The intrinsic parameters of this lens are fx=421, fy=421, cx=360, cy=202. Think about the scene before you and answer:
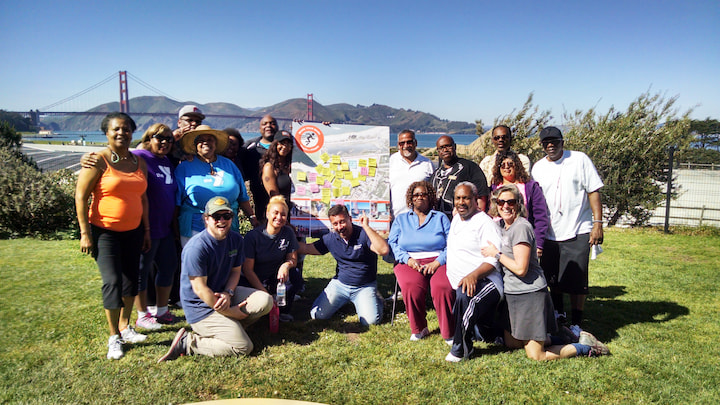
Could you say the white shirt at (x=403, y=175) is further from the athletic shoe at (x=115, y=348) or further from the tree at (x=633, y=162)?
the tree at (x=633, y=162)

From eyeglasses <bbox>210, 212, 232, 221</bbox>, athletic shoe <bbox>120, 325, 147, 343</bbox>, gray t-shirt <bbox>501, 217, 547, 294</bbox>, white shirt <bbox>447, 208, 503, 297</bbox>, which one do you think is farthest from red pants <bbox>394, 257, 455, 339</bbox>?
athletic shoe <bbox>120, 325, 147, 343</bbox>

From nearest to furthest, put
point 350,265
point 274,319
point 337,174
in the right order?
point 274,319 < point 350,265 < point 337,174

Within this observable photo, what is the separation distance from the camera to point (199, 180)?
4.35 meters

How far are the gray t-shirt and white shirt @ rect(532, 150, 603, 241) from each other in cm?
84

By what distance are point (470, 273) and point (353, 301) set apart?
162 centimetres

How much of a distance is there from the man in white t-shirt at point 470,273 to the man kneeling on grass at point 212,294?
1.98 meters

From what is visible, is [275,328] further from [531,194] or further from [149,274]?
[531,194]

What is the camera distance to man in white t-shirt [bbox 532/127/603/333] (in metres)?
4.38

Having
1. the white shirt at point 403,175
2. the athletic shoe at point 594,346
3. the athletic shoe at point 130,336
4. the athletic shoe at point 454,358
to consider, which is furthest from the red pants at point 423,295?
the athletic shoe at point 130,336

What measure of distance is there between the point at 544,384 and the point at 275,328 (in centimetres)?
262

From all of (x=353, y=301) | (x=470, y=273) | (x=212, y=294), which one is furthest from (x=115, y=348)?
(x=470, y=273)

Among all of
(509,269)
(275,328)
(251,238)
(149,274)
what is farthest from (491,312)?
(149,274)

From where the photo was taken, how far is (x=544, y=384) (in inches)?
136

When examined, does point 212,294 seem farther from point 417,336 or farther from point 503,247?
point 503,247
